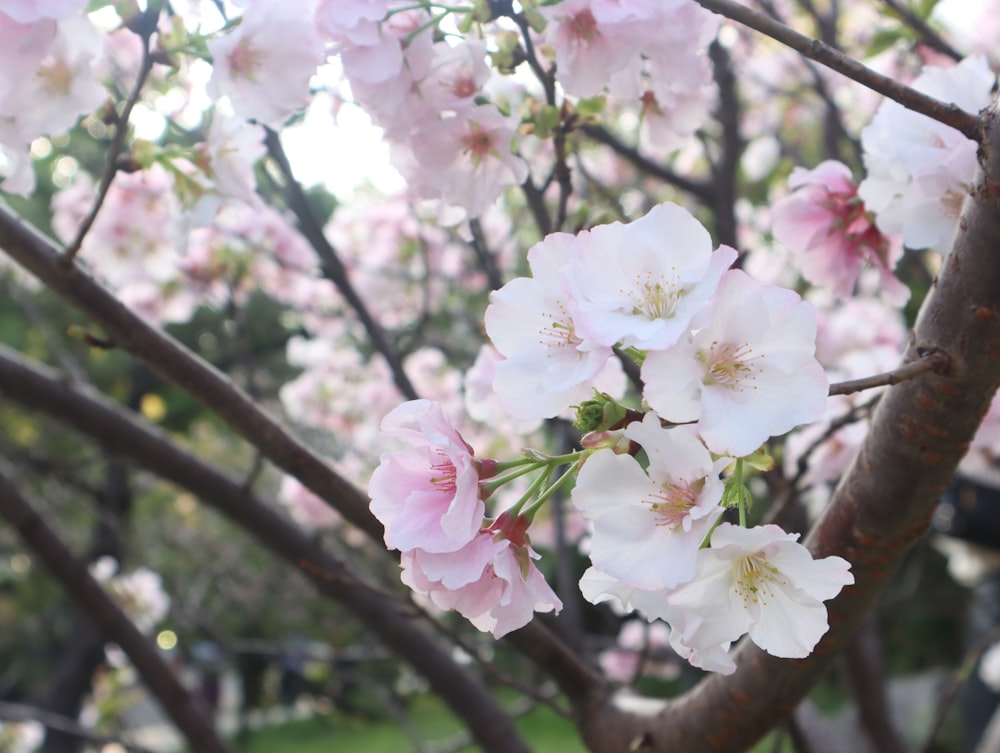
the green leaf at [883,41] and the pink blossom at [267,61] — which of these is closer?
the pink blossom at [267,61]

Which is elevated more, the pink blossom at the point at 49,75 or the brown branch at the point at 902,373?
the pink blossom at the point at 49,75

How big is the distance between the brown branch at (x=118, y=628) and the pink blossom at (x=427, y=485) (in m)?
1.30

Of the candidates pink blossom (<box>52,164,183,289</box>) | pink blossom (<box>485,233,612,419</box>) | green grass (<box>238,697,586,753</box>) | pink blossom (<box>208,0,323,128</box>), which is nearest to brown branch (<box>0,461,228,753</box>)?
pink blossom (<box>52,164,183,289</box>)

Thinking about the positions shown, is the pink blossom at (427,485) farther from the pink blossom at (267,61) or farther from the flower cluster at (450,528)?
the pink blossom at (267,61)

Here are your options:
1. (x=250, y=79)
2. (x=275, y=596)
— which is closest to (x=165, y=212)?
(x=250, y=79)

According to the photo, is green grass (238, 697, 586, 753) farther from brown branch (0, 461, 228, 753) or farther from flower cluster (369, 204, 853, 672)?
flower cluster (369, 204, 853, 672)

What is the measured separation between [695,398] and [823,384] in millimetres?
79

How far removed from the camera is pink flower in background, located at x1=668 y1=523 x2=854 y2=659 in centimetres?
60

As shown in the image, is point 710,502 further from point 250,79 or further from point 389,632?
point 389,632

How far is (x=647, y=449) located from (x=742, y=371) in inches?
3.1

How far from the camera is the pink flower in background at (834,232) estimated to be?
1.03 meters

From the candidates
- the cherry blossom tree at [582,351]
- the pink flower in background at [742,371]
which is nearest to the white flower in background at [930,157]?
the cherry blossom tree at [582,351]

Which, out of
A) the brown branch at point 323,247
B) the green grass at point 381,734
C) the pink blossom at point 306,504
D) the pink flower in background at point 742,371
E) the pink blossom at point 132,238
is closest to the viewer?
the pink flower in background at point 742,371

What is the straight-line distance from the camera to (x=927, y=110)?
2.19 feet
